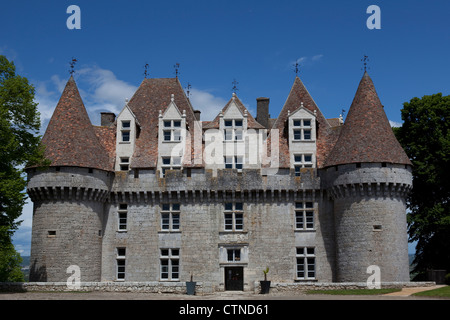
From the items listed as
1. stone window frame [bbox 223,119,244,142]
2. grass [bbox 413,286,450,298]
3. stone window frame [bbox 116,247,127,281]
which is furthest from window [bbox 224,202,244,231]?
grass [bbox 413,286,450,298]

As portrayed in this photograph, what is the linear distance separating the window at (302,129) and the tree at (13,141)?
16361mm

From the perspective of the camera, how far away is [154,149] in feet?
119

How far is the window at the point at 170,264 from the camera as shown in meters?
34.1

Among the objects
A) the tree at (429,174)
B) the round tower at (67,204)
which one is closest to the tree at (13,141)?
the round tower at (67,204)

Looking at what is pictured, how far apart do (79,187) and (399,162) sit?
19542 mm

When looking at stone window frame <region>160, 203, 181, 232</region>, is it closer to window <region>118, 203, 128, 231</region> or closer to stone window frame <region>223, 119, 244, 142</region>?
window <region>118, 203, 128, 231</region>

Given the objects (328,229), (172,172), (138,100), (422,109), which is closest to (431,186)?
(422,109)

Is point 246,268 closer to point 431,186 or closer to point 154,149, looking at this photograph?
point 154,149

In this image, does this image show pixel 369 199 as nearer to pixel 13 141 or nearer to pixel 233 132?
pixel 233 132

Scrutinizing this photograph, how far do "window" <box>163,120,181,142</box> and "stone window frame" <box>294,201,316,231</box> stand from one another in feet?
29.7

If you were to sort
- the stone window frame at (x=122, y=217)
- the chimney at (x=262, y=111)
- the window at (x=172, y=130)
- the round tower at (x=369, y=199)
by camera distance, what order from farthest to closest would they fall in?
the chimney at (x=262, y=111), the window at (x=172, y=130), the stone window frame at (x=122, y=217), the round tower at (x=369, y=199)

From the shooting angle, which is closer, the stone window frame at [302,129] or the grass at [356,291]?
Answer: the grass at [356,291]

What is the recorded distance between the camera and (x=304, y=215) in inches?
1358

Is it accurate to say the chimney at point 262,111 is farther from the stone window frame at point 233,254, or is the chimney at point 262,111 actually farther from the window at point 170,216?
the stone window frame at point 233,254
